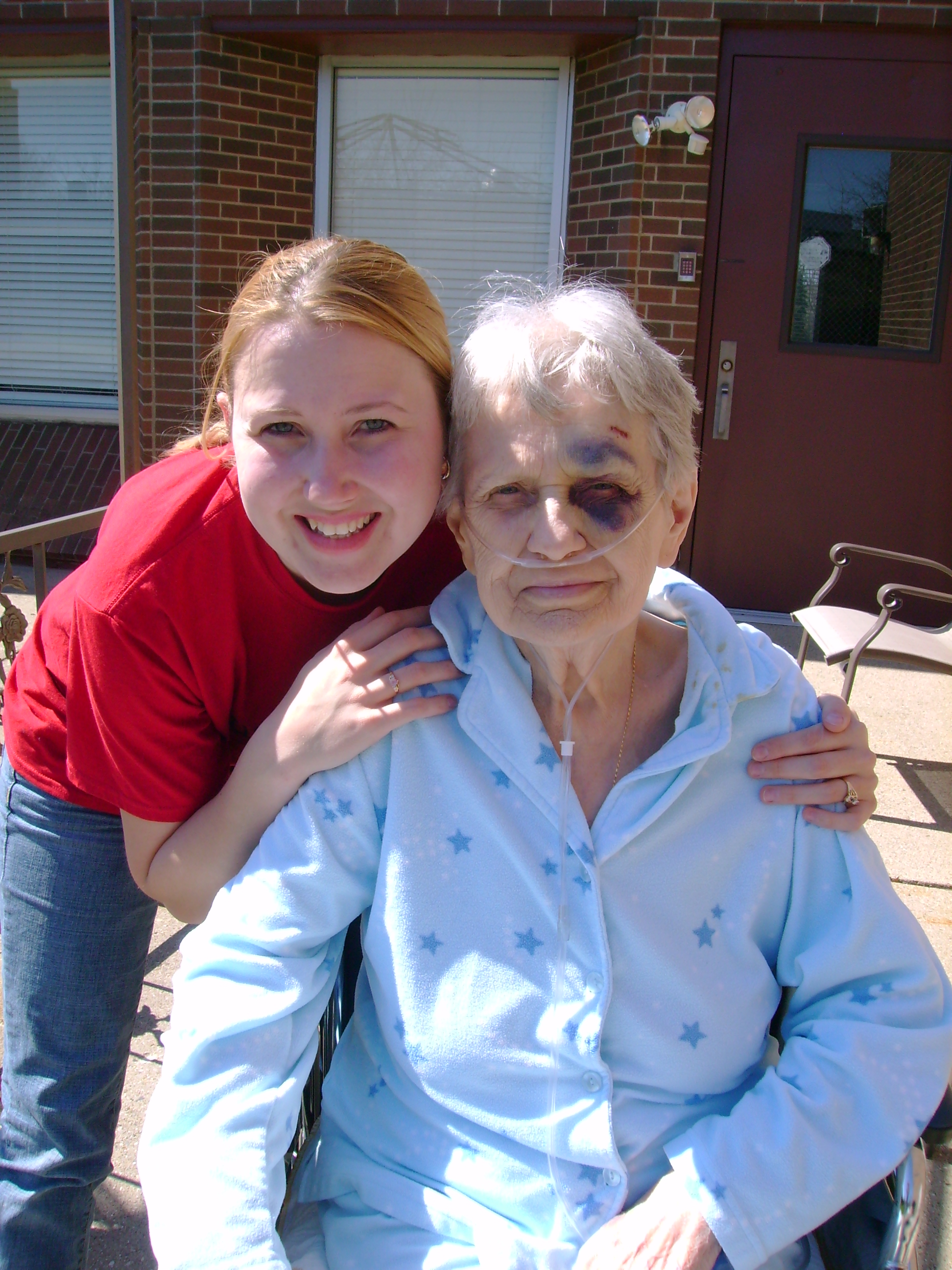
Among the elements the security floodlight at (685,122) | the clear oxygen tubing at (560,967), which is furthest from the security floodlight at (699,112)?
the clear oxygen tubing at (560,967)

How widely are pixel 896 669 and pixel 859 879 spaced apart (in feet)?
14.1

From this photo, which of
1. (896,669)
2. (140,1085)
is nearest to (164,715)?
(140,1085)

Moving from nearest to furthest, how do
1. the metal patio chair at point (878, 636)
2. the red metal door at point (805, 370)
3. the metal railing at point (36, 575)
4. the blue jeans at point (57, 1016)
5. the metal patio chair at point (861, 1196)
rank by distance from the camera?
the metal patio chair at point (861, 1196), the blue jeans at point (57, 1016), the metal railing at point (36, 575), the metal patio chair at point (878, 636), the red metal door at point (805, 370)

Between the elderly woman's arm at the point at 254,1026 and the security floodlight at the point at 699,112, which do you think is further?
the security floodlight at the point at 699,112

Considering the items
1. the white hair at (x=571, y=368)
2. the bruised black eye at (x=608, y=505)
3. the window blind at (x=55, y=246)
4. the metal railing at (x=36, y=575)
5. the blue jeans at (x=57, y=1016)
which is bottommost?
the blue jeans at (x=57, y=1016)

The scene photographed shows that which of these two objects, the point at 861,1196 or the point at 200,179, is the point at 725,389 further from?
the point at 861,1196

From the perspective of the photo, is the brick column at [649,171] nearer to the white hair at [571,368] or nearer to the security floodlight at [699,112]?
the security floodlight at [699,112]

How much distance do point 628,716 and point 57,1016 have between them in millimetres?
1054

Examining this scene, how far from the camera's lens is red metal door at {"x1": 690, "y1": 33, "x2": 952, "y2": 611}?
5547 millimetres

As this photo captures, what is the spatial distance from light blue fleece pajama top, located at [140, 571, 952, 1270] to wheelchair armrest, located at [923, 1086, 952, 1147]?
0.8 inches

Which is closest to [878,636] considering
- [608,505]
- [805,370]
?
[805,370]

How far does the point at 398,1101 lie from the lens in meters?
1.43

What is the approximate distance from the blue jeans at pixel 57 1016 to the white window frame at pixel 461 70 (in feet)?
16.9

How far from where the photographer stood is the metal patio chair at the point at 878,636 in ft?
12.3
